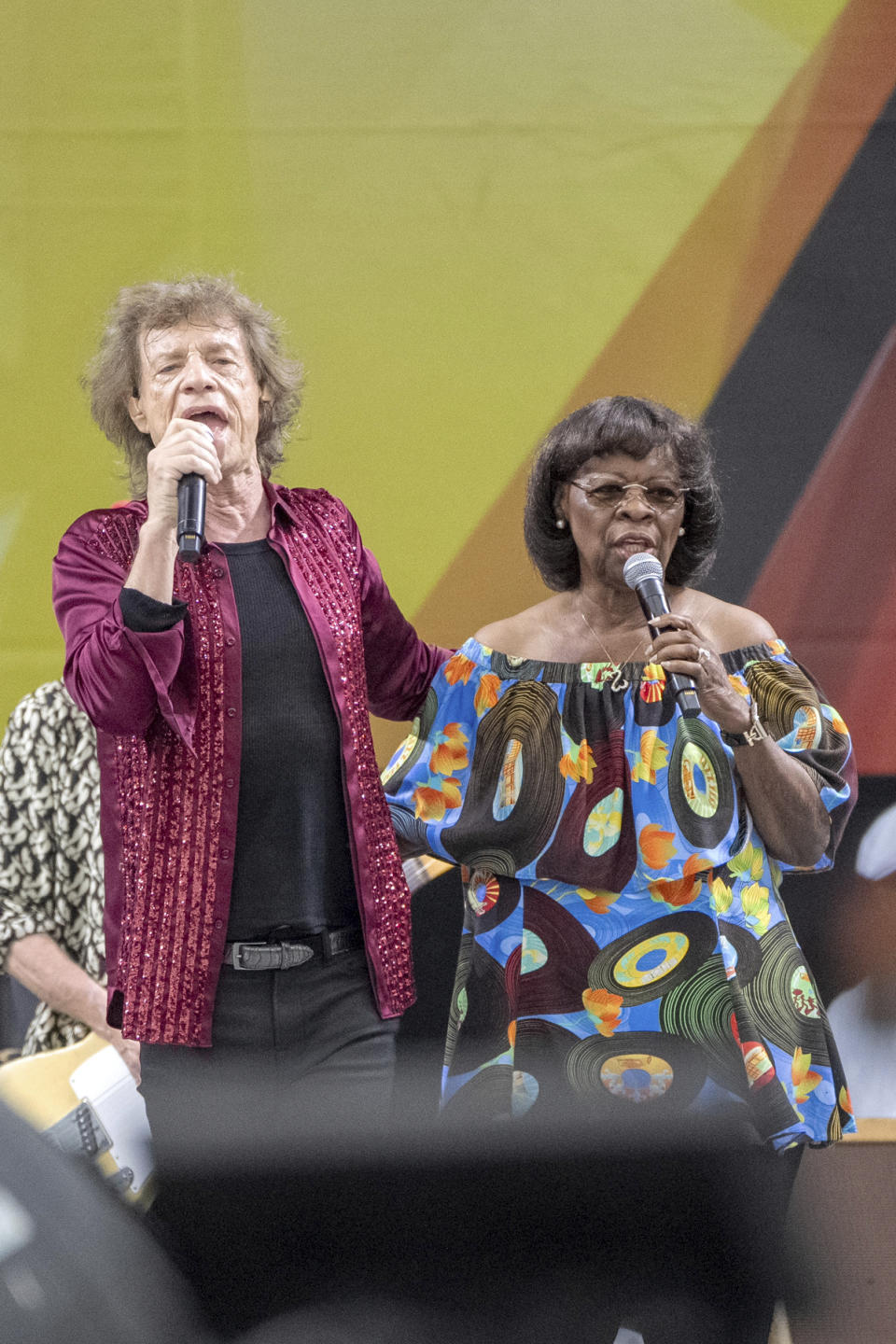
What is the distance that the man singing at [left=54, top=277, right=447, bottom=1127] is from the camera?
5.22ft

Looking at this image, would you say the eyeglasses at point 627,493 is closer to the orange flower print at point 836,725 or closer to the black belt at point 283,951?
the orange flower print at point 836,725

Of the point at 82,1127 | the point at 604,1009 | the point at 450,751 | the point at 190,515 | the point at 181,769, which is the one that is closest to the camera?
the point at 190,515

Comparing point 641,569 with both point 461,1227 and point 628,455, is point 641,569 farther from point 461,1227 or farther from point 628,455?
point 461,1227

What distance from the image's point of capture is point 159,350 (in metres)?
1.80

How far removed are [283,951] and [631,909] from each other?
Result: 0.48 meters

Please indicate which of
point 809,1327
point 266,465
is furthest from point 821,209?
point 809,1327

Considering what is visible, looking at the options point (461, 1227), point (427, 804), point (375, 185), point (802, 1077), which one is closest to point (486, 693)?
point (427, 804)

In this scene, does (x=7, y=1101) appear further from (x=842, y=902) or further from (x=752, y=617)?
(x=842, y=902)

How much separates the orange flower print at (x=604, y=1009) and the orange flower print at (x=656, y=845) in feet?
0.60

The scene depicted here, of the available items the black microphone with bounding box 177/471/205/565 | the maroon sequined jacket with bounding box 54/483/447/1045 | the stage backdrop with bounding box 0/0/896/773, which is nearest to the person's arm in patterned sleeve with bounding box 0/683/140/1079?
the stage backdrop with bounding box 0/0/896/773

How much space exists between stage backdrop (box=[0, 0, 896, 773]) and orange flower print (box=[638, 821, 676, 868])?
103 cm

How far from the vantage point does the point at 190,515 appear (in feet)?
5.02

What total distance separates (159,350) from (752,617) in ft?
3.04

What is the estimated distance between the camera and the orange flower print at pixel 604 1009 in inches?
68.1
